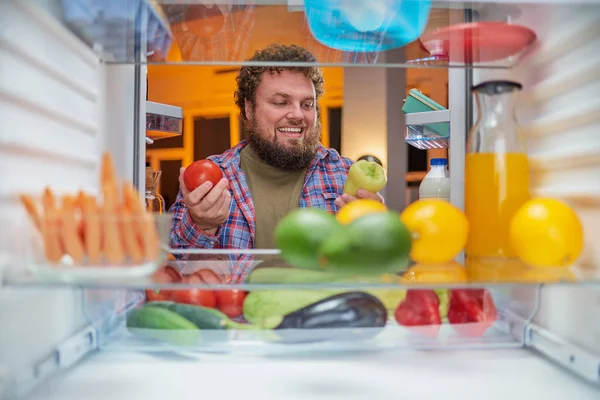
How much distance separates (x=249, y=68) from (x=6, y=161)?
167 centimetres

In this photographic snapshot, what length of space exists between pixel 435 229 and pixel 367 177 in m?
0.52

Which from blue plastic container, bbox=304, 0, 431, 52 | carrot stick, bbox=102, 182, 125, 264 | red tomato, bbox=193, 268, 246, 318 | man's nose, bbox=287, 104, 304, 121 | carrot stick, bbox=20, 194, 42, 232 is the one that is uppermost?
man's nose, bbox=287, 104, 304, 121

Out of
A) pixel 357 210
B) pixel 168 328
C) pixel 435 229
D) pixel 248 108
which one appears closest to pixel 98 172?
pixel 168 328

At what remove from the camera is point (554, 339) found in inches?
33.0

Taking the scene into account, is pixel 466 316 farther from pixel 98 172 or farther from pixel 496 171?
pixel 98 172

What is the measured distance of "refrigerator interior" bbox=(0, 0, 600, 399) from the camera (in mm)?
688

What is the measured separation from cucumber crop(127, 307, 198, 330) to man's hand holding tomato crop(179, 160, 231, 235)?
56 centimetres

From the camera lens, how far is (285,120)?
2.20 meters

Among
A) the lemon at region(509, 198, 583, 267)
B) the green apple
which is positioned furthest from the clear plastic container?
the lemon at region(509, 198, 583, 267)

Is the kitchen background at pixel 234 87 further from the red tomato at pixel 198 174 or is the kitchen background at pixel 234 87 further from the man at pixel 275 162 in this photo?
the man at pixel 275 162

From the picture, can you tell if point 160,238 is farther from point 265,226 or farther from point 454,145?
point 265,226

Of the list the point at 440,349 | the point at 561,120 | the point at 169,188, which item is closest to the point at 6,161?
the point at 440,349

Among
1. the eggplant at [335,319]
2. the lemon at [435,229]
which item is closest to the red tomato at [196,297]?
the eggplant at [335,319]

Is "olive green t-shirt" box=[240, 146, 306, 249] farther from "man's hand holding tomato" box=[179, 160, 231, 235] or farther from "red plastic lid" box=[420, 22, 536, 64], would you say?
"red plastic lid" box=[420, 22, 536, 64]
